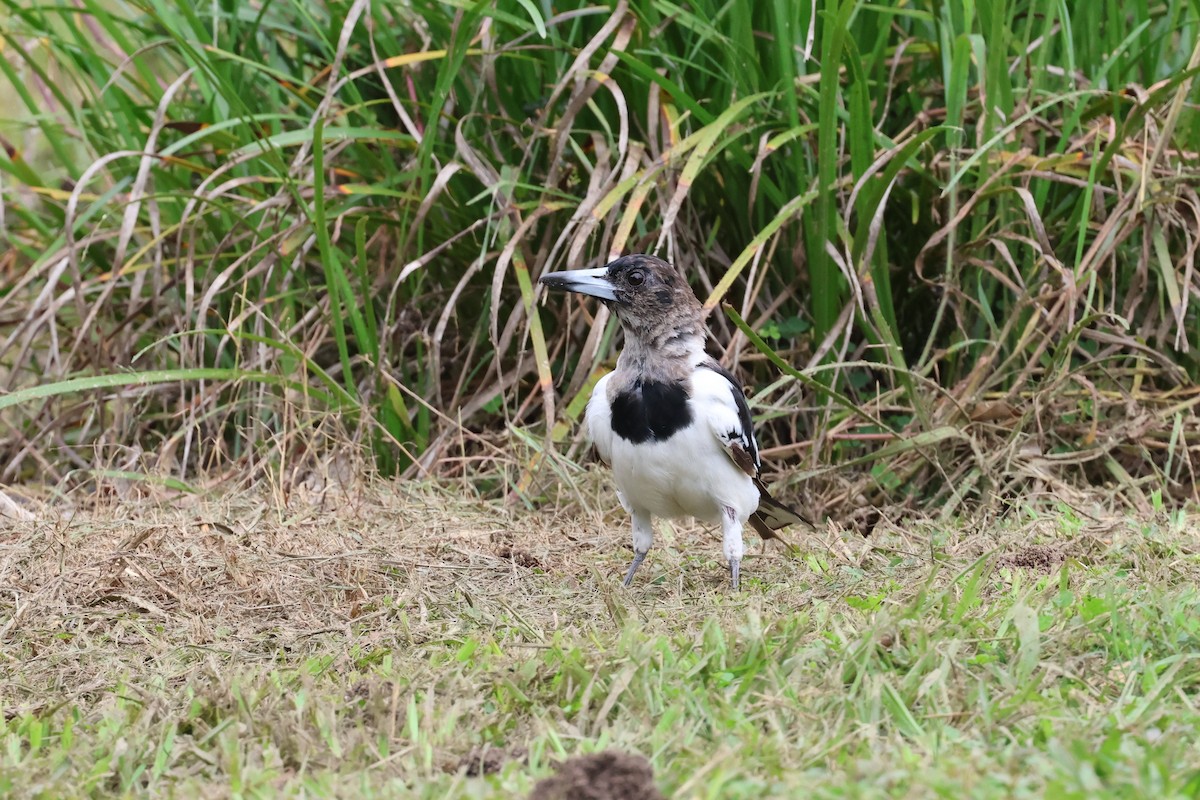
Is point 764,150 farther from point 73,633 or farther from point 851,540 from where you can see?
point 73,633

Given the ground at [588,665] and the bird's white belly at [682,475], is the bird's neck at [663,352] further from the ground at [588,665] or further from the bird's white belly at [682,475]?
the ground at [588,665]

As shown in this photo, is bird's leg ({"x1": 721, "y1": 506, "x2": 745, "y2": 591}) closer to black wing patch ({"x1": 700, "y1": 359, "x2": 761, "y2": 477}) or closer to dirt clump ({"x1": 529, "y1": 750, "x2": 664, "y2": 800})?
black wing patch ({"x1": 700, "y1": 359, "x2": 761, "y2": 477})

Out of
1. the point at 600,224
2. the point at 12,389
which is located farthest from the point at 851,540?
the point at 12,389

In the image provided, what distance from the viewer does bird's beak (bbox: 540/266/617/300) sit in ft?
12.6

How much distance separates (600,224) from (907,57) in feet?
4.28

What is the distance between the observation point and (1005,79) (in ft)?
14.9

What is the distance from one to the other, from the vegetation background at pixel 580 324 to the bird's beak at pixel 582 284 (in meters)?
0.57

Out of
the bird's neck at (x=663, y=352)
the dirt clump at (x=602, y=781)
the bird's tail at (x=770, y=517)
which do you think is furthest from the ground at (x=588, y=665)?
the bird's neck at (x=663, y=352)

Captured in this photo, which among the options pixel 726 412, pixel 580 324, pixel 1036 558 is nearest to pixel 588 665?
pixel 726 412

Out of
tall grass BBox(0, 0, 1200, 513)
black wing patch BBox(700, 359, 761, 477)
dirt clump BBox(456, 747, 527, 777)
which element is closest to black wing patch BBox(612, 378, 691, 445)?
black wing patch BBox(700, 359, 761, 477)

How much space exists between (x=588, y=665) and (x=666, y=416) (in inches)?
45.3

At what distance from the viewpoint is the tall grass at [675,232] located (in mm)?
4449

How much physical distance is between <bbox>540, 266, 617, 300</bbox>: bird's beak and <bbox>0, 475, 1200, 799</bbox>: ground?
0.77 meters

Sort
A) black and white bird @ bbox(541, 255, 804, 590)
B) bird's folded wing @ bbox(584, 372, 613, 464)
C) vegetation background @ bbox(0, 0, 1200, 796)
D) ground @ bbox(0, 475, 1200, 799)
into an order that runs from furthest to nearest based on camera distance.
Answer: bird's folded wing @ bbox(584, 372, 613, 464), black and white bird @ bbox(541, 255, 804, 590), vegetation background @ bbox(0, 0, 1200, 796), ground @ bbox(0, 475, 1200, 799)
